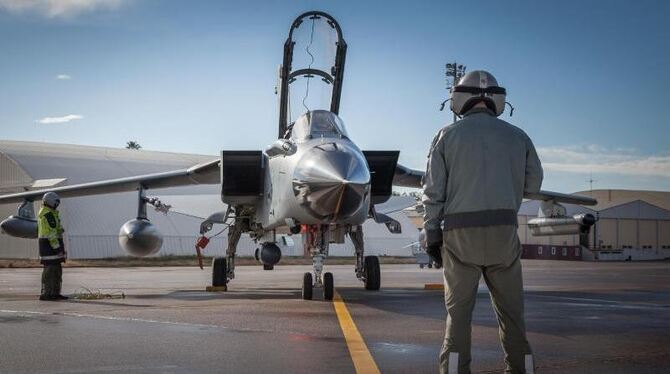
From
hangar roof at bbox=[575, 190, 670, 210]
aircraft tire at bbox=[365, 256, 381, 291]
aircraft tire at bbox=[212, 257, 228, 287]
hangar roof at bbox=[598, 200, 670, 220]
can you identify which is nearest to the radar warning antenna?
aircraft tire at bbox=[212, 257, 228, 287]

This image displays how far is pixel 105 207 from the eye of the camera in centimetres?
4822

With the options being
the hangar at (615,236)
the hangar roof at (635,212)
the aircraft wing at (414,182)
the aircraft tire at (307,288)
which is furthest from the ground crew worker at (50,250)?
the hangar roof at (635,212)

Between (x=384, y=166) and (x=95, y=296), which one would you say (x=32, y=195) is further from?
(x=384, y=166)

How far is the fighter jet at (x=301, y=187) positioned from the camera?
39.8ft

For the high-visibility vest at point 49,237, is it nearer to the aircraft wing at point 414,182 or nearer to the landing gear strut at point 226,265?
the landing gear strut at point 226,265

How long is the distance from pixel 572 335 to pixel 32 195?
1618 cm

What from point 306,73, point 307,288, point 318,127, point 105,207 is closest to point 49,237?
point 307,288

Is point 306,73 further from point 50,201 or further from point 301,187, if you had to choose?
point 50,201

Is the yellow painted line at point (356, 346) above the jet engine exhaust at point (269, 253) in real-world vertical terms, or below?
below

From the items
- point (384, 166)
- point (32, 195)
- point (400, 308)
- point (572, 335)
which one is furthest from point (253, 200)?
point (572, 335)

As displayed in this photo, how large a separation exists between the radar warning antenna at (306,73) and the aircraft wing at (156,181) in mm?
2232

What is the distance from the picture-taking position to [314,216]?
12.6 meters

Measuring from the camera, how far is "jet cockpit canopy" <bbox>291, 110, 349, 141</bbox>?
44.9 ft

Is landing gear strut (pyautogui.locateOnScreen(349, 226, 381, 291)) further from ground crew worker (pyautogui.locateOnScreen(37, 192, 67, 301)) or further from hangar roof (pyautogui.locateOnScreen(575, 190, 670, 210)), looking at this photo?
hangar roof (pyautogui.locateOnScreen(575, 190, 670, 210))
